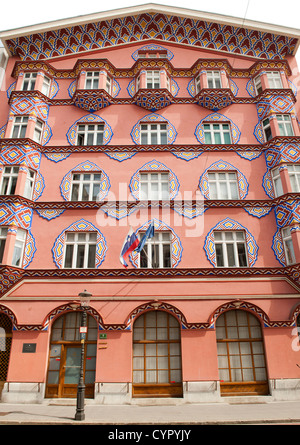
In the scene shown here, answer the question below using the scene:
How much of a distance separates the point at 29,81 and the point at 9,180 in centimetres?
792

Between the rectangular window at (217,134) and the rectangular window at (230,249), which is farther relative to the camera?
the rectangular window at (217,134)

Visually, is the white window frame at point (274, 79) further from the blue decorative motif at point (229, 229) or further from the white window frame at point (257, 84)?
the blue decorative motif at point (229, 229)

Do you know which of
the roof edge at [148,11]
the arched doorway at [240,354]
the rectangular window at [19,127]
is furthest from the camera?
the roof edge at [148,11]

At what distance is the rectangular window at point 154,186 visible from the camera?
770 inches

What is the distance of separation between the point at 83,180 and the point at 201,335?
446 inches

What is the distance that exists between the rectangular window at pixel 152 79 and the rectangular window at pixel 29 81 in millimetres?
7855

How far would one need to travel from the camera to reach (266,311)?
16828mm

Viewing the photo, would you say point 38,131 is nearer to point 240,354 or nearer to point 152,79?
point 152,79

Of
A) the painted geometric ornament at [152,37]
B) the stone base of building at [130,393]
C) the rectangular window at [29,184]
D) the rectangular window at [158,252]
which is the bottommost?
the stone base of building at [130,393]

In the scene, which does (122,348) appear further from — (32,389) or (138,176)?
(138,176)

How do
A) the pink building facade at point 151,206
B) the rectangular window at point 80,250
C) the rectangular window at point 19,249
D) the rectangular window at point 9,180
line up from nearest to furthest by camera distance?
the pink building facade at point 151,206 < the rectangular window at point 19,249 < the rectangular window at point 80,250 < the rectangular window at point 9,180

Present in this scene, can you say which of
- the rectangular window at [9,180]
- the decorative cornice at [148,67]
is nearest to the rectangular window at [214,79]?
the decorative cornice at [148,67]

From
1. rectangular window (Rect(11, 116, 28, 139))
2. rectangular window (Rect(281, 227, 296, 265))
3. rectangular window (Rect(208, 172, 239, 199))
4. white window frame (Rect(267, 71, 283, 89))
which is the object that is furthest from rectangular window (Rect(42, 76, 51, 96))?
rectangular window (Rect(281, 227, 296, 265))
